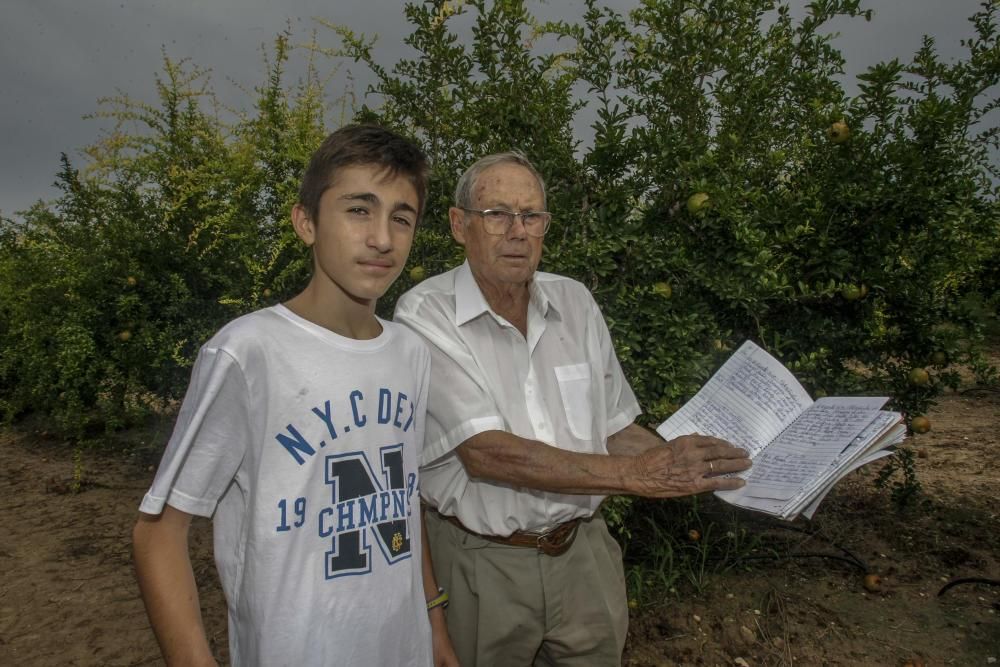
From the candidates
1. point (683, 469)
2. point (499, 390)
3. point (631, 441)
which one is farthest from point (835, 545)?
point (499, 390)

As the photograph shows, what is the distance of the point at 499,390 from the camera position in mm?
1975

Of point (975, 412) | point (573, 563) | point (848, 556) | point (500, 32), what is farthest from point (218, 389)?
point (975, 412)

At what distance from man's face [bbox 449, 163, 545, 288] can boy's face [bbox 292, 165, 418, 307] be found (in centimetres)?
53

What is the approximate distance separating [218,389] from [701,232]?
8.22 feet

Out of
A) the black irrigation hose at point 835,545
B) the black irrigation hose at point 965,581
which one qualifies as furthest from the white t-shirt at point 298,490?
the black irrigation hose at point 965,581

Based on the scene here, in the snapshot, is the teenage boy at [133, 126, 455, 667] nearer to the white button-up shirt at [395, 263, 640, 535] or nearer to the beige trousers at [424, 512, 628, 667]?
the white button-up shirt at [395, 263, 640, 535]

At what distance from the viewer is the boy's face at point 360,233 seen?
153cm

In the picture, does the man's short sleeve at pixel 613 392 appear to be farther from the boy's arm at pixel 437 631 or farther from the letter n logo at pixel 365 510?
the letter n logo at pixel 365 510

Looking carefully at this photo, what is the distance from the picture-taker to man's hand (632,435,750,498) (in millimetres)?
1771

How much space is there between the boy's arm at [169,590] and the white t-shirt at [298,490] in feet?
0.15

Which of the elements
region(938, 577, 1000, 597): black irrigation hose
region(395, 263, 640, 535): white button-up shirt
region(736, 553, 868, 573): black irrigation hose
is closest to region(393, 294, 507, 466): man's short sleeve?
region(395, 263, 640, 535): white button-up shirt

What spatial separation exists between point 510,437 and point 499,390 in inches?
8.1

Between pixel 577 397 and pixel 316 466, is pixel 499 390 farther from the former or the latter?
pixel 316 466

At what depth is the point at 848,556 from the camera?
424 cm
